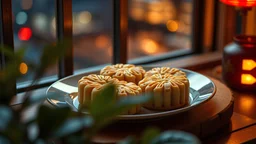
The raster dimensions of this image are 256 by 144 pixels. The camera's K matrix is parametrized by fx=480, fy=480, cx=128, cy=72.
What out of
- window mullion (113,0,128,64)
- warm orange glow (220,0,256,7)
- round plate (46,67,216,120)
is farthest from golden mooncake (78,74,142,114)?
warm orange glow (220,0,256,7)

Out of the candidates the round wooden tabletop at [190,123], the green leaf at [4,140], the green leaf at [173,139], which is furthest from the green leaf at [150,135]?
the round wooden tabletop at [190,123]

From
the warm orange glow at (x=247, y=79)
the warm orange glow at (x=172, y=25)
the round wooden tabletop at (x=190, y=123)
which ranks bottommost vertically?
the round wooden tabletop at (x=190, y=123)

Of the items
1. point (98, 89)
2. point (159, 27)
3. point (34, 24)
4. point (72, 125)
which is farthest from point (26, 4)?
point (72, 125)

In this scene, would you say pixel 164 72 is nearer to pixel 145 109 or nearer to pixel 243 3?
pixel 145 109

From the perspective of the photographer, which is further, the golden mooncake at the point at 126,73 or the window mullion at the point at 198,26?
the window mullion at the point at 198,26

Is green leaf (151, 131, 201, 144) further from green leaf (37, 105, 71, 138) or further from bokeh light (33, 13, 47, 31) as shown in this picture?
bokeh light (33, 13, 47, 31)

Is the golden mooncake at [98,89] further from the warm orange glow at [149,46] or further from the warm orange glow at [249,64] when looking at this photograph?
the warm orange glow at [149,46]

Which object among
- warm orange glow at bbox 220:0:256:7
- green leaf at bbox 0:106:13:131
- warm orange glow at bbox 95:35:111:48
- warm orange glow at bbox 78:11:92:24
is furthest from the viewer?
warm orange glow at bbox 95:35:111:48
